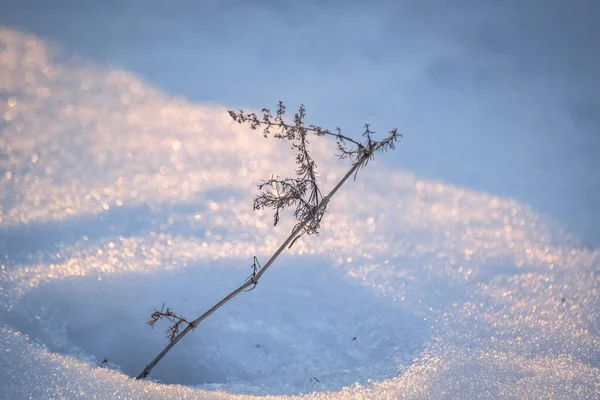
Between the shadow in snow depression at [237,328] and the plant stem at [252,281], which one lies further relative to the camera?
the shadow in snow depression at [237,328]

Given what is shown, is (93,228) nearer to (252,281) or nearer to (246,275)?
A: (246,275)

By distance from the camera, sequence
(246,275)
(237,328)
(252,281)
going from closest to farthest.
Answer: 1. (252,281)
2. (237,328)
3. (246,275)

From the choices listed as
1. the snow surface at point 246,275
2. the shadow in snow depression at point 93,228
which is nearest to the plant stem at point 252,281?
the snow surface at point 246,275

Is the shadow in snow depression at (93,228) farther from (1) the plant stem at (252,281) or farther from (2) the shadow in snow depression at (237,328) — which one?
(1) the plant stem at (252,281)

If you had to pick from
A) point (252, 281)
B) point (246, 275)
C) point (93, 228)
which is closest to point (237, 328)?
point (246, 275)

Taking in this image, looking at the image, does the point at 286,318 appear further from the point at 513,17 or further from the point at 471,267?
the point at 513,17

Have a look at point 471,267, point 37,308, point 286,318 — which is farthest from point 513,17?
point 37,308

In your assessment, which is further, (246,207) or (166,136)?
(166,136)
